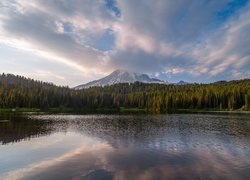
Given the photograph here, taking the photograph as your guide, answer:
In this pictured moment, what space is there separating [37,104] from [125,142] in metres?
165

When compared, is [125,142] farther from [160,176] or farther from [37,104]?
[37,104]

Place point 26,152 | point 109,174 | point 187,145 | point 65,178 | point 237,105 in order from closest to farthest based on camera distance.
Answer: point 65,178
point 109,174
point 26,152
point 187,145
point 237,105

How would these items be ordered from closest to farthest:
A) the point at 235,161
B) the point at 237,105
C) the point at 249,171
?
1. the point at 249,171
2. the point at 235,161
3. the point at 237,105

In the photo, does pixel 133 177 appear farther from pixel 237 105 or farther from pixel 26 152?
pixel 237 105

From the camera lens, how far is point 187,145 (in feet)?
123

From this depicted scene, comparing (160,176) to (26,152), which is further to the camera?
(26,152)

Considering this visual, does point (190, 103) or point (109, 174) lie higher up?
point (190, 103)

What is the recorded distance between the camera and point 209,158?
28922 mm

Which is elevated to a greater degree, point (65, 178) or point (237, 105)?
point (237, 105)

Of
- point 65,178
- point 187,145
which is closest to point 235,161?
point 187,145

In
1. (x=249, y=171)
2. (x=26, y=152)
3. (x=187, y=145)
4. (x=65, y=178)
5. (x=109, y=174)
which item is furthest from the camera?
(x=187, y=145)

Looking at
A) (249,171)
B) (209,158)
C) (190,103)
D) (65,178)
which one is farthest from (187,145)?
(190,103)

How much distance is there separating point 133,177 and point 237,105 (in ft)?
609

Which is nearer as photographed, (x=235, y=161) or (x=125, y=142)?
(x=235, y=161)
